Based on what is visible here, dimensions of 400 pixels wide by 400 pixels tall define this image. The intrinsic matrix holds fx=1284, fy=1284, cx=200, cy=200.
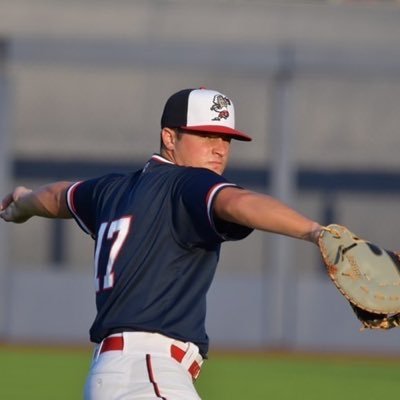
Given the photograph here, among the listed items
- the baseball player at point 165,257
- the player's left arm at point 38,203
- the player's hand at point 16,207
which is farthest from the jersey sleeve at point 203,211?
the player's hand at point 16,207

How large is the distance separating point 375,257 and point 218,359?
10.6m

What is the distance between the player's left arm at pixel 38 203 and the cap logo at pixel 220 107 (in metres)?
0.87

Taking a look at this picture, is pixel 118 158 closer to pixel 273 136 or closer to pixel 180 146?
pixel 273 136

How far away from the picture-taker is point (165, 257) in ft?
14.3

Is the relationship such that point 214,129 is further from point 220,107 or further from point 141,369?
point 141,369

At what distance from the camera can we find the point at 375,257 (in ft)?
12.7

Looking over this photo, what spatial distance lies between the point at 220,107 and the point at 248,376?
783cm

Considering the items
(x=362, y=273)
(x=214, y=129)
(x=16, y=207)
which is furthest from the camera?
(x=16, y=207)

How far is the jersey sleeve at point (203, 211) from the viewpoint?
4062mm

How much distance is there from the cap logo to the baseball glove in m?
0.80

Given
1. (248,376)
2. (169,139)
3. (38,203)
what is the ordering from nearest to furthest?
(169,139) < (38,203) < (248,376)

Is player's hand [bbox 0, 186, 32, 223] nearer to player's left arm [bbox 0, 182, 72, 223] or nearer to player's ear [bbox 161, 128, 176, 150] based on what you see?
player's left arm [bbox 0, 182, 72, 223]

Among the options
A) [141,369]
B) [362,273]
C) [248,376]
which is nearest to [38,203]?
[141,369]

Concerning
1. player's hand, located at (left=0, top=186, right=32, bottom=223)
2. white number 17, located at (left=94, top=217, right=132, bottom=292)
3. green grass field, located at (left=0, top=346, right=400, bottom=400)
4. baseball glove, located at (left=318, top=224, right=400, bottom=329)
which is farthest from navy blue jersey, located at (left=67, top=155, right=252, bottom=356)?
green grass field, located at (left=0, top=346, right=400, bottom=400)
